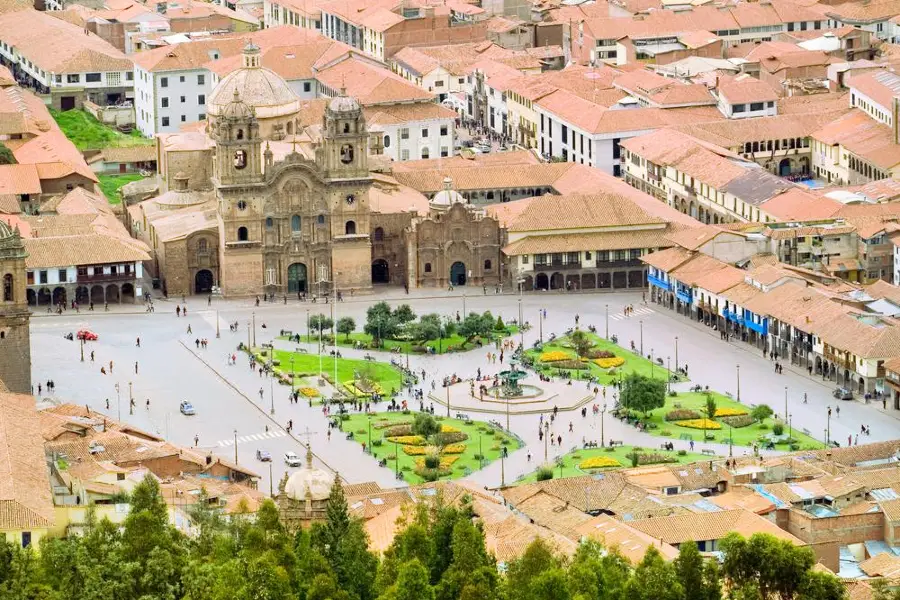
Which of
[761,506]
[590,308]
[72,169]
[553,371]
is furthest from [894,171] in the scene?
[761,506]

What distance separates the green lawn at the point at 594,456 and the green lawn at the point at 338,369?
554 inches

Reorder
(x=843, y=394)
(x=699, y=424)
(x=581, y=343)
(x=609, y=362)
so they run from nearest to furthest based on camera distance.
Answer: (x=699, y=424), (x=843, y=394), (x=609, y=362), (x=581, y=343)

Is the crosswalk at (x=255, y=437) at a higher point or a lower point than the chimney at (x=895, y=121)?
lower

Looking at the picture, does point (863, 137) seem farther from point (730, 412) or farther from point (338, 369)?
point (730, 412)

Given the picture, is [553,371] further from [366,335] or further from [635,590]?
[635,590]

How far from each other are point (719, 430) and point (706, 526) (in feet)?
70.2

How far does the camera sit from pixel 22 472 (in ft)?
383

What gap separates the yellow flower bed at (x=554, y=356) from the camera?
152 m

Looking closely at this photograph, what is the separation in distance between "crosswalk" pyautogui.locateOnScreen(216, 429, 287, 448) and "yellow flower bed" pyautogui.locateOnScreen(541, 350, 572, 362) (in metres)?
17.7

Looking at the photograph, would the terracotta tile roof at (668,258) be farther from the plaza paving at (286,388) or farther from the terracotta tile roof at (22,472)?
the terracotta tile roof at (22,472)

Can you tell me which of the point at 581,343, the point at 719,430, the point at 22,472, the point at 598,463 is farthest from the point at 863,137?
the point at 22,472

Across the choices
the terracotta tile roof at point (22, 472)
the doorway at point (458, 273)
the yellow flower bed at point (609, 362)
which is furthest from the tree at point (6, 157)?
the terracotta tile roof at point (22, 472)

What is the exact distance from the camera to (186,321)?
16050 cm

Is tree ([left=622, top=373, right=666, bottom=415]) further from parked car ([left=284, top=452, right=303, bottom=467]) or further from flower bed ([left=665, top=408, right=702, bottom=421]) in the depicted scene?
parked car ([left=284, top=452, right=303, bottom=467])
